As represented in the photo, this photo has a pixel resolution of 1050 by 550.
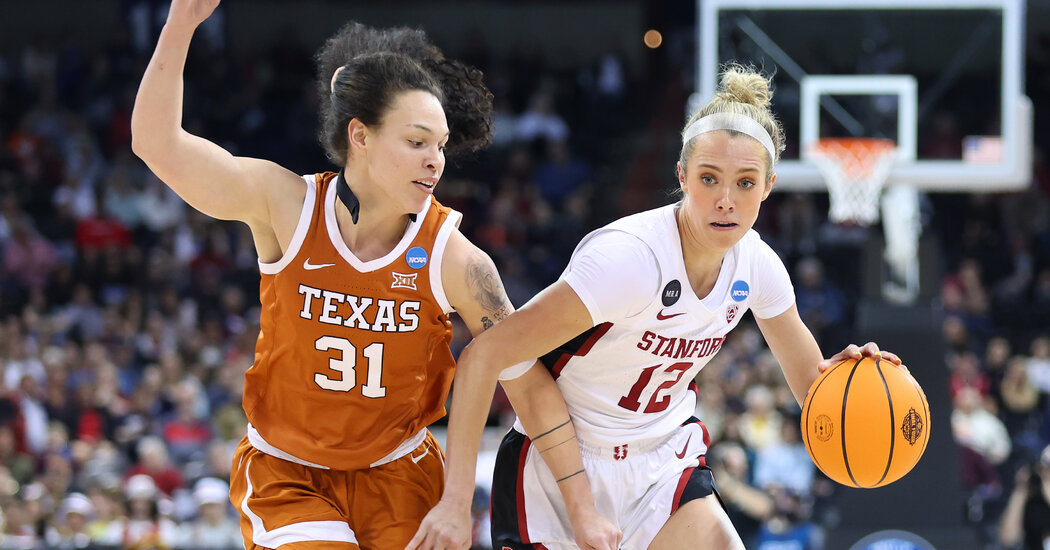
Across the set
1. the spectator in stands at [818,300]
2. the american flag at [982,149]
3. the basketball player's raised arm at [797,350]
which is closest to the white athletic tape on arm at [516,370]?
the basketball player's raised arm at [797,350]

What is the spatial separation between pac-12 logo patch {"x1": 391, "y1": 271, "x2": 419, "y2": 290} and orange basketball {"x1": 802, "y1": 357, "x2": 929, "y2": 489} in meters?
1.27

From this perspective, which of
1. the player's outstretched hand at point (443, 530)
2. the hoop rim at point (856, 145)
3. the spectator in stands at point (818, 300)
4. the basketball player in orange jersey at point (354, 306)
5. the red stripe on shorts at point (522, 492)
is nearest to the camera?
the player's outstretched hand at point (443, 530)

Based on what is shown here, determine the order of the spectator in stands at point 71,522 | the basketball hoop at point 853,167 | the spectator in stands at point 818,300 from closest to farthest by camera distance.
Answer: the spectator in stands at point 71,522, the basketball hoop at point 853,167, the spectator in stands at point 818,300

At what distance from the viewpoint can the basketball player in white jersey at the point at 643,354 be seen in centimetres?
320

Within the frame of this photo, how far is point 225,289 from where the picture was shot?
38.4 ft

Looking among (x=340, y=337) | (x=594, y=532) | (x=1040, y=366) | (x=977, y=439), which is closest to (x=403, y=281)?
(x=340, y=337)

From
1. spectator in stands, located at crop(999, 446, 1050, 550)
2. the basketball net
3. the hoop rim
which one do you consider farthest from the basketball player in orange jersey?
the hoop rim

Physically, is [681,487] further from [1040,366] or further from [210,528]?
[1040,366]

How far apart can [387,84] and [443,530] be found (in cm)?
122

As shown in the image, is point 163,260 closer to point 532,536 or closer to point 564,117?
point 564,117

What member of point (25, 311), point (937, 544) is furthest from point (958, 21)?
point (25, 311)

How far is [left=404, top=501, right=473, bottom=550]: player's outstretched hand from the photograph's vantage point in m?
3.13

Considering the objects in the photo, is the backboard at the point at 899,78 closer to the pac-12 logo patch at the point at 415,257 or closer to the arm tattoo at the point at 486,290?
the arm tattoo at the point at 486,290

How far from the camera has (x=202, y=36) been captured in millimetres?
15688
